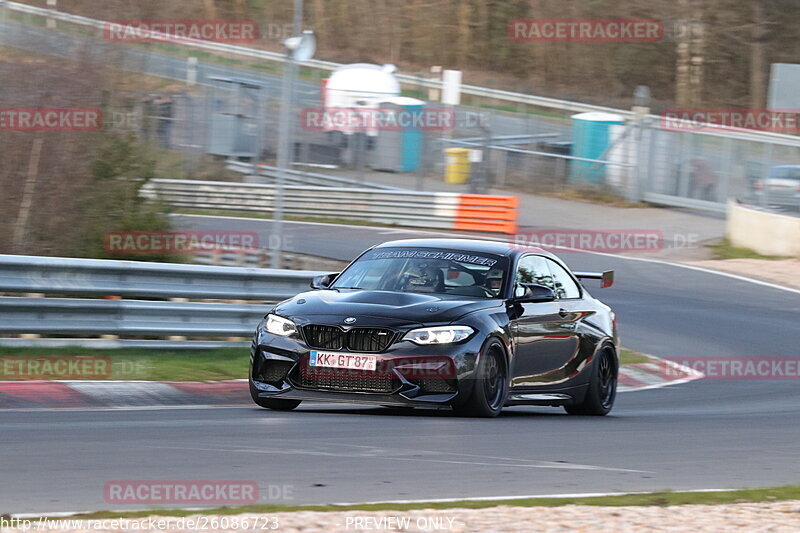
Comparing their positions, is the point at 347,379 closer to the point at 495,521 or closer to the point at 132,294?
the point at 495,521

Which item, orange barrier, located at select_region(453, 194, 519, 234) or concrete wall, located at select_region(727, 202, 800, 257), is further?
orange barrier, located at select_region(453, 194, 519, 234)

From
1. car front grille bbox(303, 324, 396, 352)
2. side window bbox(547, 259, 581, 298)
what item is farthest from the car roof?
car front grille bbox(303, 324, 396, 352)

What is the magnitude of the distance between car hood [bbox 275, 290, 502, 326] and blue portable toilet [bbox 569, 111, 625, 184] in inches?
988

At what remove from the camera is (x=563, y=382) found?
1088cm

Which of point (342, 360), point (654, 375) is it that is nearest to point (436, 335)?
point (342, 360)

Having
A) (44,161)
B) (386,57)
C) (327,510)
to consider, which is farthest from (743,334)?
(386,57)

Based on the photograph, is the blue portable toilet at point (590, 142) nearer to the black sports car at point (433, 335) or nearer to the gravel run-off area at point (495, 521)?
the black sports car at point (433, 335)

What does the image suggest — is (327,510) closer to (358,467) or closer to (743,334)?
(358,467)

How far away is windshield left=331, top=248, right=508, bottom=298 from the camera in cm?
1008

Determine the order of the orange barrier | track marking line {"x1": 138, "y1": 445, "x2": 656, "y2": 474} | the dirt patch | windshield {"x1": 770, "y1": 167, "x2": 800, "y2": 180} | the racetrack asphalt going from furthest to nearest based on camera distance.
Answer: the orange barrier → windshield {"x1": 770, "y1": 167, "x2": 800, "y2": 180} → the dirt patch → track marking line {"x1": 138, "y1": 445, "x2": 656, "y2": 474} → the racetrack asphalt

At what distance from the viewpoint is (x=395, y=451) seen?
25.3 ft

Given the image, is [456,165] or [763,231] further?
[456,165]

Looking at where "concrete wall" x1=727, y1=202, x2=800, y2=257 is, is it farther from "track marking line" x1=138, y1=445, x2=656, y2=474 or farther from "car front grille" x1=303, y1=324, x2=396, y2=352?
"track marking line" x1=138, y1=445, x2=656, y2=474

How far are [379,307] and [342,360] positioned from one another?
49 cm
